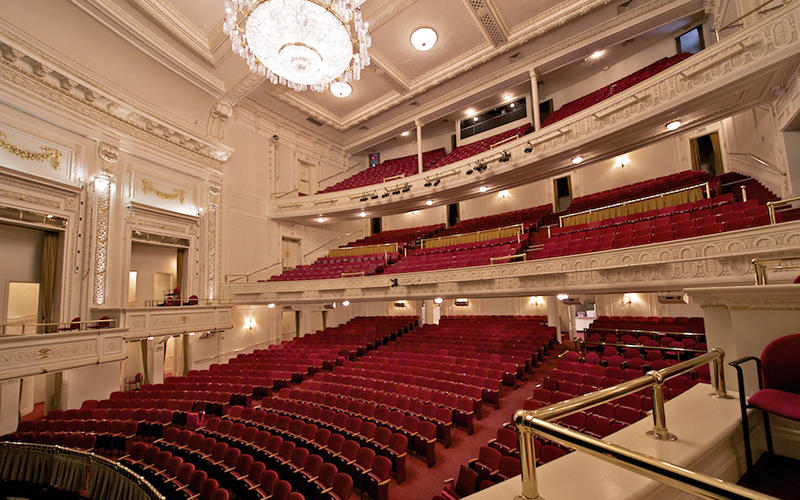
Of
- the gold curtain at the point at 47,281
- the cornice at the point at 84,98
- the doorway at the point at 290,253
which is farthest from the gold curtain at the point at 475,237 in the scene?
the gold curtain at the point at 47,281

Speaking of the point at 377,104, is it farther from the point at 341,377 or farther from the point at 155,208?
the point at 341,377

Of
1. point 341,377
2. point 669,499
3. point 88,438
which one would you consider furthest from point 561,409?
point 88,438

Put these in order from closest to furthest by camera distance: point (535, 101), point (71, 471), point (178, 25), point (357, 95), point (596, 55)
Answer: point (71, 471) → point (178, 25) → point (535, 101) → point (596, 55) → point (357, 95)

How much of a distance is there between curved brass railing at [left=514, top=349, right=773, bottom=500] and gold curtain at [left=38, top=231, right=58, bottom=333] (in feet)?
31.0

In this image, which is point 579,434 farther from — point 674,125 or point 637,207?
point 637,207

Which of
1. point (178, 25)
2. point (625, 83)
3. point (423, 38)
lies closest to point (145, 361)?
point (178, 25)

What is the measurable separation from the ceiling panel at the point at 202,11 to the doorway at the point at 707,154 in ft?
39.7

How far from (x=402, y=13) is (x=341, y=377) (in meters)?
8.81

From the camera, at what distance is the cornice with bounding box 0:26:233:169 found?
6785 mm

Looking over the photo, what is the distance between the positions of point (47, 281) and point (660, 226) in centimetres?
1159

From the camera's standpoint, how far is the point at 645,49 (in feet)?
34.9

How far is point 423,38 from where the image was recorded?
9.92 metres

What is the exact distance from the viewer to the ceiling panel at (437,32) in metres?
9.17

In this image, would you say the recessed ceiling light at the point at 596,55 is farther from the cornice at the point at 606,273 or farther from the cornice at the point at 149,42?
the cornice at the point at 149,42
